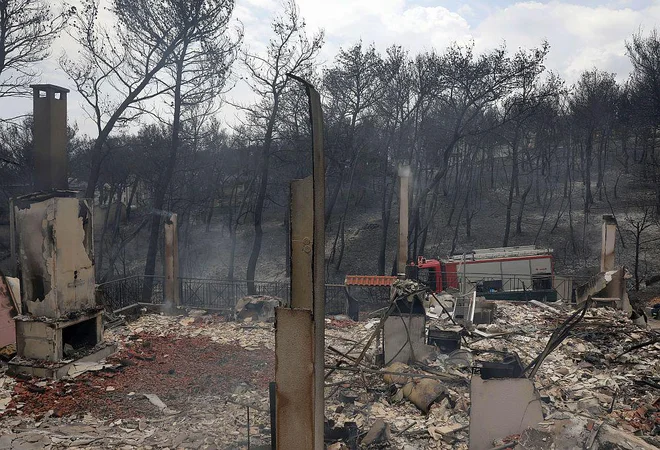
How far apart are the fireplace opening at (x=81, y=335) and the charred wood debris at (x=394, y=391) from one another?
52 cm

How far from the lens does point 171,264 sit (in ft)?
48.5

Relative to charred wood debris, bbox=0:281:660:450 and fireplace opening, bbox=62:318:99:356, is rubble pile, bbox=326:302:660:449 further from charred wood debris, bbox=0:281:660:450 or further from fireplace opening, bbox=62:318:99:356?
fireplace opening, bbox=62:318:99:356

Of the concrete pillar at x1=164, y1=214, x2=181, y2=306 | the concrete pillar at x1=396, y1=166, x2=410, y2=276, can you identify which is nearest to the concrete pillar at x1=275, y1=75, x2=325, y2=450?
the concrete pillar at x1=164, y1=214, x2=181, y2=306

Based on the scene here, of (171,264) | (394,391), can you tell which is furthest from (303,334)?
(171,264)

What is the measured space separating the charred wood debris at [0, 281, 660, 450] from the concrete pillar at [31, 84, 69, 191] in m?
3.52

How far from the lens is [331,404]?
7668 millimetres

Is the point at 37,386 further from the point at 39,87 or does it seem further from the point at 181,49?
the point at 181,49

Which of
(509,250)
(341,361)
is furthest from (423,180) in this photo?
(341,361)

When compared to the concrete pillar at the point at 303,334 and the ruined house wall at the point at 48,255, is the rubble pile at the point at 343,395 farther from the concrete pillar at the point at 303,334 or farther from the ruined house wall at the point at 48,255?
the concrete pillar at the point at 303,334

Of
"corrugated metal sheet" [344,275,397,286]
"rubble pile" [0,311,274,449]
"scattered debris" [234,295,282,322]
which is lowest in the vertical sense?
"rubble pile" [0,311,274,449]

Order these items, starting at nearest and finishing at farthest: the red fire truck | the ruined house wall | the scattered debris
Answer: the ruined house wall < the scattered debris < the red fire truck

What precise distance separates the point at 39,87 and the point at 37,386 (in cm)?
543

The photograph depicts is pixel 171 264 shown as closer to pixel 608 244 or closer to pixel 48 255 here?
pixel 48 255

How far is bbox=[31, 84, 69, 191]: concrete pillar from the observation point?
9.08 metres
